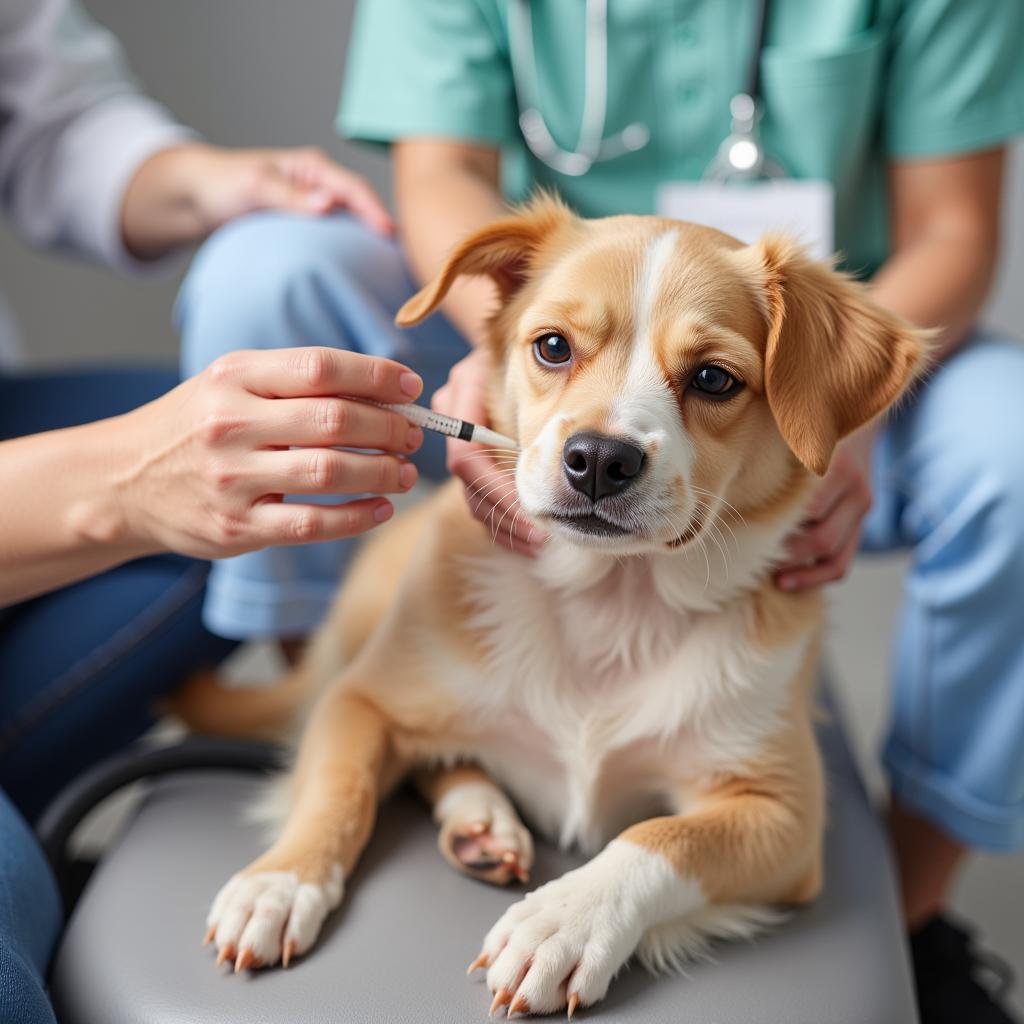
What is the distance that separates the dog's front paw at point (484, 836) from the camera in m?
0.93

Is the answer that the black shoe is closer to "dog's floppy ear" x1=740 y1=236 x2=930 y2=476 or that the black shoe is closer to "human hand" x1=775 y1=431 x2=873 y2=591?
"human hand" x1=775 y1=431 x2=873 y2=591

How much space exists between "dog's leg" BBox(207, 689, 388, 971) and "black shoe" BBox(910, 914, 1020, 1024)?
71cm

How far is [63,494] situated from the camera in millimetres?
882

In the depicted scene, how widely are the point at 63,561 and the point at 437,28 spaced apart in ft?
2.72

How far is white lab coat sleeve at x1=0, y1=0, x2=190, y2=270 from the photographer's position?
1.55m

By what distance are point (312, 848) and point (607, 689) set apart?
0.28 meters

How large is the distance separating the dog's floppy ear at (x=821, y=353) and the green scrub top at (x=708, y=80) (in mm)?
473

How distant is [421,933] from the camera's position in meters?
0.88

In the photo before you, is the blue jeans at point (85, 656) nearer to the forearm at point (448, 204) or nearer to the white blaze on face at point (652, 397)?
the forearm at point (448, 204)

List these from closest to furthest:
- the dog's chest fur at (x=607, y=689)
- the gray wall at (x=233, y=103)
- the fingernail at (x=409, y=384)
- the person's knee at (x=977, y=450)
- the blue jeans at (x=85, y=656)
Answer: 1. the fingernail at (x=409, y=384)
2. the dog's chest fur at (x=607, y=689)
3. the person's knee at (x=977, y=450)
4. the blue jeans at (x=85, y=656)
5. the gray wall at (x=233, y=103)

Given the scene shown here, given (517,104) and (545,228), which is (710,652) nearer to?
(545,228)

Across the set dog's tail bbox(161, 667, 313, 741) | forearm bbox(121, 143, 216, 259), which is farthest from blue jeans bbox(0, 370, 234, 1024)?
forearm bbox(121, 143, 216, 259)

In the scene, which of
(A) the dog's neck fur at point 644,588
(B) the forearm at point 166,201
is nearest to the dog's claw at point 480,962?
(A) the dog's neck fur at point 644,588

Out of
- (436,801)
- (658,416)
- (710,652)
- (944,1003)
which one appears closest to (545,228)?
(658,416)
